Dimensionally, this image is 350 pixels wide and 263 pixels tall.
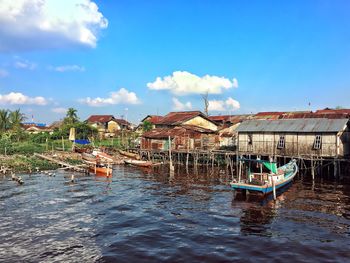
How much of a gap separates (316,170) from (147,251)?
2379 cm

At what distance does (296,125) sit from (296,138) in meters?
1.43

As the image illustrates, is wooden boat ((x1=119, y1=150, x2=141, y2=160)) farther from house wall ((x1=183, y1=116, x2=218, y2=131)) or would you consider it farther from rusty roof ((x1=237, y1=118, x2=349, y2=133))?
rusty roof ((x1=237, y1=118, x2=349, y2=133))

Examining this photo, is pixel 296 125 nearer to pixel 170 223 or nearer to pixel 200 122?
pixel 170 223

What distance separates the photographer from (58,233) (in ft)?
55.1

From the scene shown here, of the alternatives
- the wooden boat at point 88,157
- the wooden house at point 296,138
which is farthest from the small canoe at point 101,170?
the wooden house at point 296,138

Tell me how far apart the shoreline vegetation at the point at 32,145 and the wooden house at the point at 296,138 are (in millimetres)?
20279

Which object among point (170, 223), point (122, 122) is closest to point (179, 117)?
point (122, 122)

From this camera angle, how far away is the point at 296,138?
107 ft

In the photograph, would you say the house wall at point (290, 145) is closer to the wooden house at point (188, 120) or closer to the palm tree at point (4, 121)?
the wooden house at point (188, 120)

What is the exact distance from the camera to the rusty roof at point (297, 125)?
3056 centimetres

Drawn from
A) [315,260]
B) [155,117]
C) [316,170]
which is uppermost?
[155,117]

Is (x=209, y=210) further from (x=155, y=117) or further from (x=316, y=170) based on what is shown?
(x=155, y=117)

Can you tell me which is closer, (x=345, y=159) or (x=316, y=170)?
(x=345, y=159)

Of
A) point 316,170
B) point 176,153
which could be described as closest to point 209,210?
point 316,170
